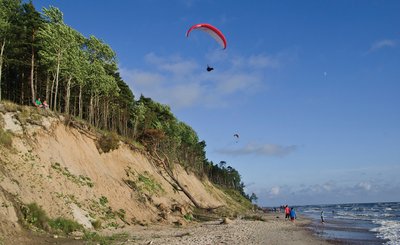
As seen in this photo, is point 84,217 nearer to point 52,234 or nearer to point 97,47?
point 52,234

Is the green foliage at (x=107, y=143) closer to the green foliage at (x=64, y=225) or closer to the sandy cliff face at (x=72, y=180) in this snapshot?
the sandy cliff face at (x=72, y=180)

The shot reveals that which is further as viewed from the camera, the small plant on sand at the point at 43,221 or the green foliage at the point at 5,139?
the green foliage at the point at 5,139

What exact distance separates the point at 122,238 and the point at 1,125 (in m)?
11.3

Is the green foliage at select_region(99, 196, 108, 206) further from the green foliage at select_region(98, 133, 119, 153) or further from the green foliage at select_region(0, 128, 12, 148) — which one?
the green foliage at select_region(98, 133, 119, 153)

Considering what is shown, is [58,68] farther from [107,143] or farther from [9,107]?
[9,107]

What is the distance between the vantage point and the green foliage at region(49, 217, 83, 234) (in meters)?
20.5

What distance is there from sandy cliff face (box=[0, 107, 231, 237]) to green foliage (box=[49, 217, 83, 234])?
2.24 feet

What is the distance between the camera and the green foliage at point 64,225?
20.5 meters

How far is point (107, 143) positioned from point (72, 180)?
9898 mm

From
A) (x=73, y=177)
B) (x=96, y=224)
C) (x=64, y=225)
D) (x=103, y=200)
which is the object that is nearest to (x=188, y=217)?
(x=103, y=200)

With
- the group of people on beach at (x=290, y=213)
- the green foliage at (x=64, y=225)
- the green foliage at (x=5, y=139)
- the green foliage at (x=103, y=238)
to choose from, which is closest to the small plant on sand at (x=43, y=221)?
the green foliage at (x=64, y=225)

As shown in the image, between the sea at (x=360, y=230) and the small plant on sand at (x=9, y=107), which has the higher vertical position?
the small plant on sand at (x=9, y=107)

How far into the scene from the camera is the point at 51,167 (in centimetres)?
2580

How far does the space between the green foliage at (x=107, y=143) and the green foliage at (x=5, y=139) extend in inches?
502
